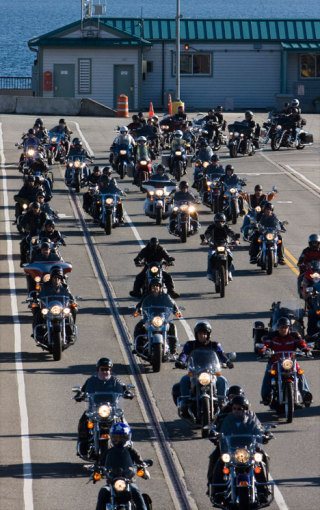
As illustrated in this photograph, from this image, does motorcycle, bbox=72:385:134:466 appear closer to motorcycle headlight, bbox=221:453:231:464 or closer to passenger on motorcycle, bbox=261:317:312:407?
motorcycle headlight, bbox=221:453:231:464

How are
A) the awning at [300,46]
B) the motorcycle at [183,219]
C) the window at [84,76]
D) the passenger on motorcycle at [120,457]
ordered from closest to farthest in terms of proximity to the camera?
the passenger on motorcycle at [120,457]
the motorcycle at [183,219]
the window at [84,76]
the awning at [300,46]

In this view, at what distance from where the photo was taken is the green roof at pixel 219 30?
7244 cm

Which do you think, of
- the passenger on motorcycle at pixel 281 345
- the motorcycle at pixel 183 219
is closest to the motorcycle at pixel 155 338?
the passenger on motorcycle at pixel 281 345

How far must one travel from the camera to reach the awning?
2822 inches

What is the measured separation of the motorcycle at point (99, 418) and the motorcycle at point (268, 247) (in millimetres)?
13952

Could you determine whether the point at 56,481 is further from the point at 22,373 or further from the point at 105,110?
the point at 105,110

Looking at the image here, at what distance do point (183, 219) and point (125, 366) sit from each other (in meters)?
12.5

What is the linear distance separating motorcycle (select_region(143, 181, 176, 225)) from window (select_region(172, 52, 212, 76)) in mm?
33902

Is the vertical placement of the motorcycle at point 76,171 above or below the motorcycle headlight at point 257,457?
above

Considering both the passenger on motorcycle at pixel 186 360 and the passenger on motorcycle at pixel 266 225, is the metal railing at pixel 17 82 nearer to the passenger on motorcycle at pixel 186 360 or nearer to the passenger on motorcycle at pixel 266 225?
the passenger on motorcycle at pixel 266 225

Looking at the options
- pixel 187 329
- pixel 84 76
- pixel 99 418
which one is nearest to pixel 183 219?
pixel 187 329

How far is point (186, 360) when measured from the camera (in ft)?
68.3

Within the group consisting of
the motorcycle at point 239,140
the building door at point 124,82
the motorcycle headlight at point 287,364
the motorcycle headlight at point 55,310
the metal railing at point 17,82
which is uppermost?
the metal railing at point 17,82

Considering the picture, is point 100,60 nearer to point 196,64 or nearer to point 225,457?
point 196,64
